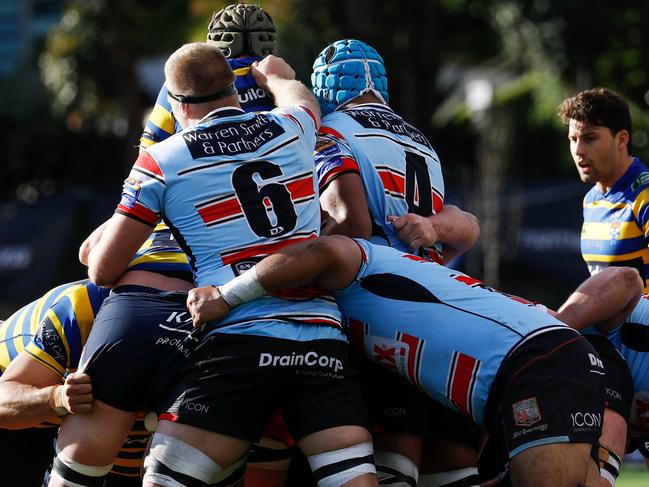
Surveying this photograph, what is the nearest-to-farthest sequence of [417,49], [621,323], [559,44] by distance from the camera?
[621,323]
[417,49]
[559,44]

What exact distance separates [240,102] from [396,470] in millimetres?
1714

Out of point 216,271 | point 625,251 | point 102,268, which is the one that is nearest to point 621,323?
point 625,251

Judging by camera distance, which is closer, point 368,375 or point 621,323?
point 368,375

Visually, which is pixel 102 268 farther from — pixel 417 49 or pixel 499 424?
pixel 417 49

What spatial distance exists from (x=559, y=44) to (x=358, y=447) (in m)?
18.9

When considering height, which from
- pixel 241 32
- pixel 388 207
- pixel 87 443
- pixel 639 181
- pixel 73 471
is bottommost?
pixel 73 471

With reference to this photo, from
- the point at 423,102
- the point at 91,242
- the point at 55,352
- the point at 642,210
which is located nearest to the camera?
the point at 91,242

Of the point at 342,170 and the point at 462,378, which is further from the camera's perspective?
the point at 342,170

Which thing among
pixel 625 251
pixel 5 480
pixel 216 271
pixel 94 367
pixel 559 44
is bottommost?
pixel 559 44

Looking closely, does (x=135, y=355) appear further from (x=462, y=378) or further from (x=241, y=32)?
(x=241, y=32)

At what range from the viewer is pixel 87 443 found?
4.29 m

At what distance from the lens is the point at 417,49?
1825cm

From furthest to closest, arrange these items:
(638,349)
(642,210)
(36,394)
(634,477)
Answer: (634,477), (642,210), (638,349), (36,394)

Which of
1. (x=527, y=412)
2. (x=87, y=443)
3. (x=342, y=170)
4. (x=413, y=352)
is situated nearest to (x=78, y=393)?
(x=87, y=443)
